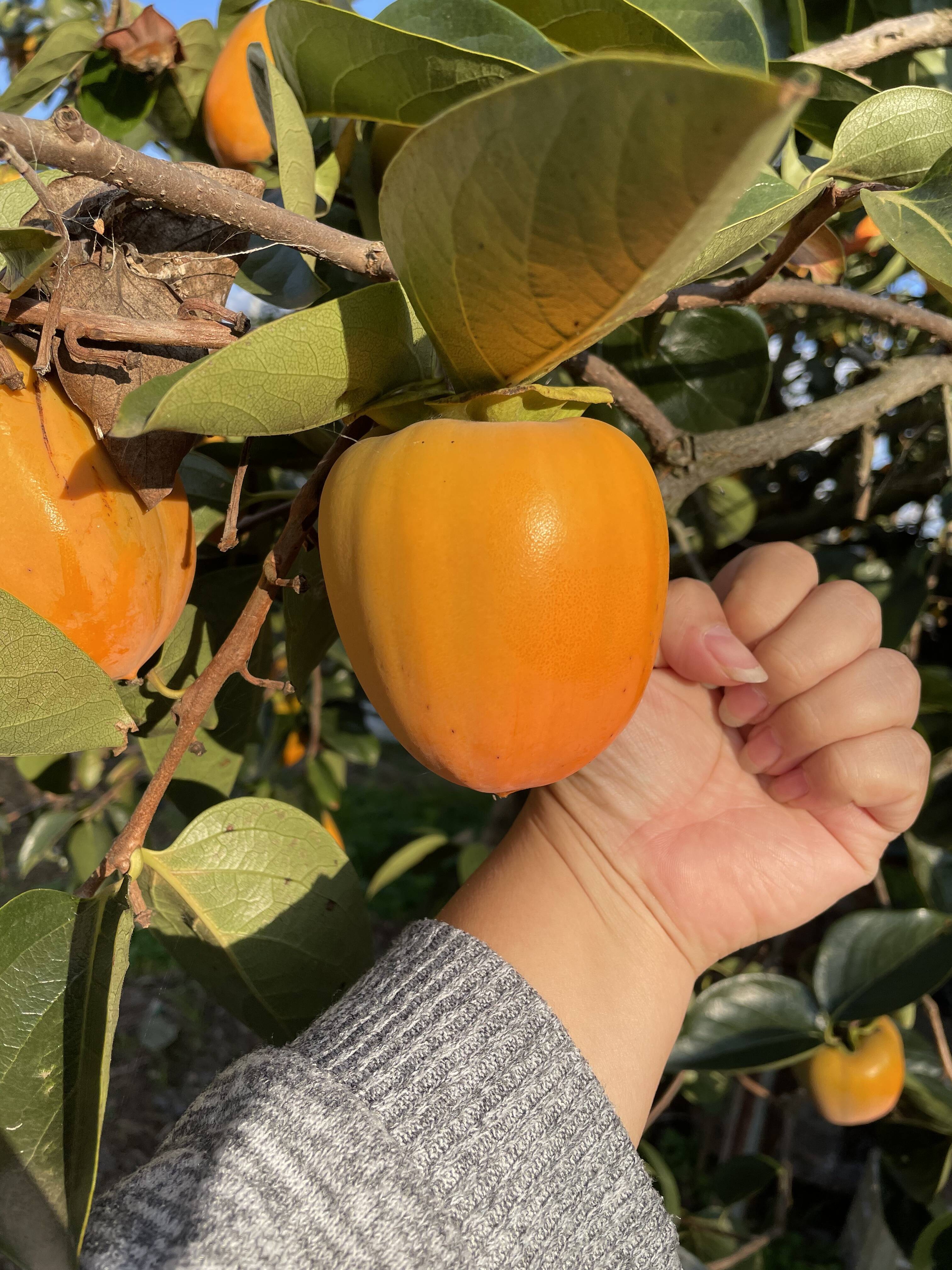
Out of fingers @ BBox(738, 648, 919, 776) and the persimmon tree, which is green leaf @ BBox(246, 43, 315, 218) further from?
fingers @ BBox(738, 648, 919, 776)

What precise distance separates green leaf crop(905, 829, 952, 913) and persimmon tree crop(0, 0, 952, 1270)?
0.14 metres

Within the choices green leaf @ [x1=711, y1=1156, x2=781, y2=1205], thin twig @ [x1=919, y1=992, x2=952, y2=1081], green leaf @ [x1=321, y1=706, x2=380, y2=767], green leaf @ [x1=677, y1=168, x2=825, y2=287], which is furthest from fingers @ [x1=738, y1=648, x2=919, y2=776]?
green leaf @ [x1=321, y1=706, x2=380, y2=767]

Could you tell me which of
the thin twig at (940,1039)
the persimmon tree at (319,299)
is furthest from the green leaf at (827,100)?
the thin twig at (940,1039)

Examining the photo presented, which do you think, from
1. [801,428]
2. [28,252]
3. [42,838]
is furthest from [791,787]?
[42,838]

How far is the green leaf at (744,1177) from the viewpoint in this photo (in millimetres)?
1372

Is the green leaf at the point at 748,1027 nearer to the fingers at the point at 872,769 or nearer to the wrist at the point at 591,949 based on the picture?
the wrist at the point at 591,949

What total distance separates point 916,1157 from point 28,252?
1.33 metres

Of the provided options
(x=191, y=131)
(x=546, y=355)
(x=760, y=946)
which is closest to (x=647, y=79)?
(x=546, y=355)

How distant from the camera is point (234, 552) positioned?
74 cm

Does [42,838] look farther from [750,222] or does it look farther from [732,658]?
[750,222]

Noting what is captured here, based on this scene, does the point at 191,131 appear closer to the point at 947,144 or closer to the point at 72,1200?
the point at 947,144

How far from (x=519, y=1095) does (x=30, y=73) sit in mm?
956

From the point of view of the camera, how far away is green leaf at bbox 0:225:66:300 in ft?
1.11

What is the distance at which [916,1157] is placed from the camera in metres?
1.13
